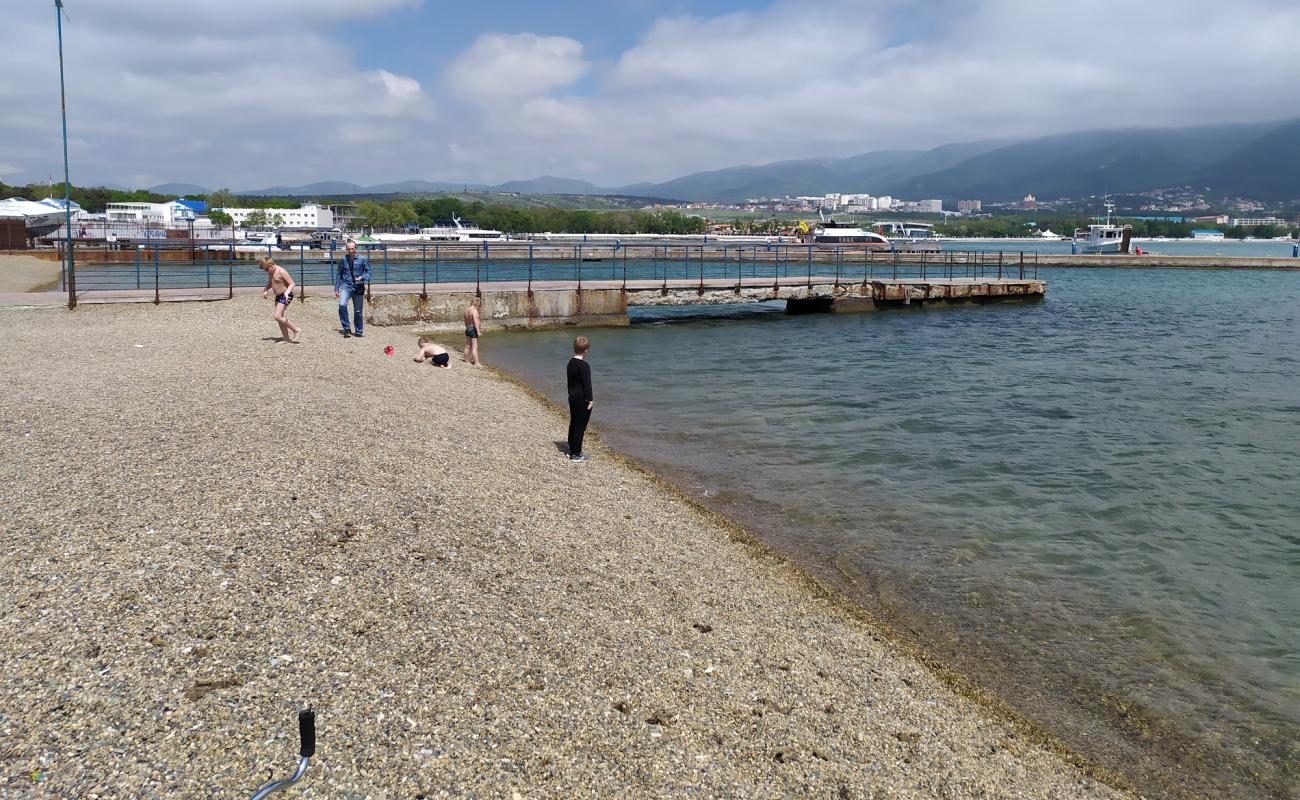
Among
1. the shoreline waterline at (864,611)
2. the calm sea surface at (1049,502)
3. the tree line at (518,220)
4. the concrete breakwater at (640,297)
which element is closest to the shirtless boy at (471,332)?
the calm sea surface at (1049,502)

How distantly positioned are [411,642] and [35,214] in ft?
258

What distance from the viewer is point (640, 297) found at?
33.5 meters

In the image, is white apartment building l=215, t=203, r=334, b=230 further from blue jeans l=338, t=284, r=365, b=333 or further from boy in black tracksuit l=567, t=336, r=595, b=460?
boy in black tracksuit l=567, t=336, r=595, b=460

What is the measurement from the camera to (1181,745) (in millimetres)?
6281

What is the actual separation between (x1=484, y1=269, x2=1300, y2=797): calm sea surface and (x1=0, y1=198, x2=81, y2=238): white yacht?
59.2 metres

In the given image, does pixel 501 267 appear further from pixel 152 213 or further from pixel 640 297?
pixel 152 213

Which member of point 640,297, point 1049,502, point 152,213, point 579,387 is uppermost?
point 152,213

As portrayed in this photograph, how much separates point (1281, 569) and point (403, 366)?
14.5 m

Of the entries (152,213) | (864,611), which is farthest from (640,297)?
(152,213)

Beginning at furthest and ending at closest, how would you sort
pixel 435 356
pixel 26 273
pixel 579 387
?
pixel 26 273 → pixel 435 356 → pixel 579 387

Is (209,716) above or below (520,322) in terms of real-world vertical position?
below

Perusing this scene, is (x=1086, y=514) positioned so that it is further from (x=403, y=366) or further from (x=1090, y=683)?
(x=403, y=366)

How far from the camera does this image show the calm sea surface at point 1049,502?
690 cm

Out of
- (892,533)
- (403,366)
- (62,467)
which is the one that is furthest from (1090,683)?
(403,366)
